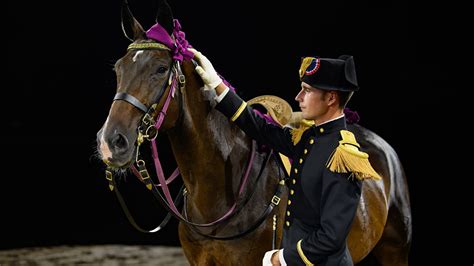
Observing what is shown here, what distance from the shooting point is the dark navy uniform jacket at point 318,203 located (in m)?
1.67

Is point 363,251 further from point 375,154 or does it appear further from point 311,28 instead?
point 311,28

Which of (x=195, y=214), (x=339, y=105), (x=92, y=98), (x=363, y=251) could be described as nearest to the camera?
(x=339, y=105)

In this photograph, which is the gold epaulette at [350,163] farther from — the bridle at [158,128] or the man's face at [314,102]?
the bridle at [158,128]

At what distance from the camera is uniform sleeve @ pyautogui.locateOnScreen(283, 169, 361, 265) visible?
1.66m

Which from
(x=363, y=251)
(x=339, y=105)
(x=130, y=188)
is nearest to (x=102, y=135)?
(x=339, y=105)

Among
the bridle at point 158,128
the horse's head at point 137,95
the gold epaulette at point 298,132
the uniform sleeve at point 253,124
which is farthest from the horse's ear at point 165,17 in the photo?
the gold epaulette at point 298,132

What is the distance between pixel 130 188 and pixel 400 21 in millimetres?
3685

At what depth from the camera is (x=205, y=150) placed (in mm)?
2350

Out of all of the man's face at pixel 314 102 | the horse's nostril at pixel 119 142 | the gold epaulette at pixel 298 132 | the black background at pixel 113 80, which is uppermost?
the man's face at pixel 314 102

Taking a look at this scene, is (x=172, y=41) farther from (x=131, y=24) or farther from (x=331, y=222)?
(x=331, y=222)

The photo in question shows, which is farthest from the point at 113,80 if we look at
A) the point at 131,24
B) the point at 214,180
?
the point at 214,180

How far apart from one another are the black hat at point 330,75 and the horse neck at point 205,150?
2.06 ft

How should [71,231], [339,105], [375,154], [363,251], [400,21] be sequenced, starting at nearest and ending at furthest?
[339,105]
[363,251]
[375,154]
[71,231]
[400,21]

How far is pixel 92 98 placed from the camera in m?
7.44
